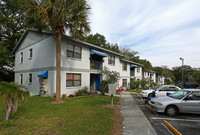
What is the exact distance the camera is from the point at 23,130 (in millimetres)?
4461

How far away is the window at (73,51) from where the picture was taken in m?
13.0

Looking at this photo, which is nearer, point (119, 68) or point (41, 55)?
point (41, 55)

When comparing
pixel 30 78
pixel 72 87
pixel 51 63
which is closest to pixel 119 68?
pixel 72 87

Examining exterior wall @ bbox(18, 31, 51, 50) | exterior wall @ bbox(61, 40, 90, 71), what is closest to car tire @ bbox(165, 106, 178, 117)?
exterior wall @ bbox(61, 40, 90, 71)

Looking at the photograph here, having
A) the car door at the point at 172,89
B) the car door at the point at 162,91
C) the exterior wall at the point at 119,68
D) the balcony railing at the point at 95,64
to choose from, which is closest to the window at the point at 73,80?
the balcony railing at the point at 95,64

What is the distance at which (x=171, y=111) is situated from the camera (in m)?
6.73

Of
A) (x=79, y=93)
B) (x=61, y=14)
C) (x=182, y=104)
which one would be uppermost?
(x=61, y=14)

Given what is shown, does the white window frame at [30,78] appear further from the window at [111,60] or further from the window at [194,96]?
the window at [194,96]

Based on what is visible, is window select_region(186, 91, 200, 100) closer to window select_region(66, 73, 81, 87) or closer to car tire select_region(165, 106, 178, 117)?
car tire select_region(165, 106, 178, 117)

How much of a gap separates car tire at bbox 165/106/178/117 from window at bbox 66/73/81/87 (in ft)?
30.4

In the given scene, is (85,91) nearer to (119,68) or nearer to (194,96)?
(194,96)

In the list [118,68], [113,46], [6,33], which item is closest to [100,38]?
[113,46]

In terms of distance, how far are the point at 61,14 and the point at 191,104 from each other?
32.8 ft

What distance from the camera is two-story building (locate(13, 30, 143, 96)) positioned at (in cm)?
1207
